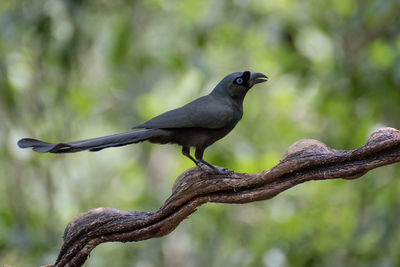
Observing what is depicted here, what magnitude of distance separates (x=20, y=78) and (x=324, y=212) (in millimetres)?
4175

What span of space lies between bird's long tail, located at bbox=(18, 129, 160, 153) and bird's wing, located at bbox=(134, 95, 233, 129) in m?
0.10

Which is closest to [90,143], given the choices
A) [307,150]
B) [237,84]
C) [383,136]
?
[307,150]

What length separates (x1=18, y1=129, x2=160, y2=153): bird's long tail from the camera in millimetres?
2943

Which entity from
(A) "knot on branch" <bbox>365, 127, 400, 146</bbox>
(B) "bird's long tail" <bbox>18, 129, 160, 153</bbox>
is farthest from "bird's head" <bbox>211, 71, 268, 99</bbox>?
(A) "knot on branch" <bbox>365, 127, 400, 146</bbox>

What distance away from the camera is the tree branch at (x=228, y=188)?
266 cm

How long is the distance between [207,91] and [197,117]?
6.08 ft

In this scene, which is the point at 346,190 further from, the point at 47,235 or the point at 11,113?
the point at 11,113

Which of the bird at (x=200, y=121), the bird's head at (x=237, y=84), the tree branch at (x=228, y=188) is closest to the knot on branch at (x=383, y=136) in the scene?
the tree branch at (x=228, y=188)

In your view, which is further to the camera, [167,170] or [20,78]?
[167,170]

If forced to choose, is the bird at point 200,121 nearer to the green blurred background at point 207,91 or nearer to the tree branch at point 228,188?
the tree branch at point 228,188

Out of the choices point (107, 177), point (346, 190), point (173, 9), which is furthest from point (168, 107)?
point (107, 177)

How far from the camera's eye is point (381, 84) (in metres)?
5.58

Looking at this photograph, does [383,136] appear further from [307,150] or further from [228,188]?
[228,188]

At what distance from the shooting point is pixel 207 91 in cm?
564
